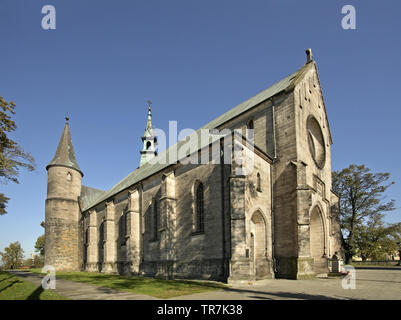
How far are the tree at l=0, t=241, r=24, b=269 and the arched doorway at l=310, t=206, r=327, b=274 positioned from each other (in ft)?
273

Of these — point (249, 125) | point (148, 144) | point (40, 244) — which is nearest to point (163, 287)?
point (249, 125)

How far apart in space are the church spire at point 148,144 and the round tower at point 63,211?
10666mm

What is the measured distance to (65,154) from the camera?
44094 millimetres

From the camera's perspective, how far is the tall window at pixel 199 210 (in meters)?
21.6

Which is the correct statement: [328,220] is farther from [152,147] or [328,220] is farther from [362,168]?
[152,147]

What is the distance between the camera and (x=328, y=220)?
24.6 m

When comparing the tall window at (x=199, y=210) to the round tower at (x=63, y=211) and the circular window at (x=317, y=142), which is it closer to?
the circular window at (x=317, y=142)

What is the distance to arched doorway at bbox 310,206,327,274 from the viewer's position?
72.0 feet

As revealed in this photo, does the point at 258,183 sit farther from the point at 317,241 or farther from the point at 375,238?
the point at 375,238

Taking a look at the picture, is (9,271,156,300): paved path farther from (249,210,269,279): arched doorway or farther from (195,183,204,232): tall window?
(249,210,269,279): arched doorway

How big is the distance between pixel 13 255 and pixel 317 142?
88260 mm

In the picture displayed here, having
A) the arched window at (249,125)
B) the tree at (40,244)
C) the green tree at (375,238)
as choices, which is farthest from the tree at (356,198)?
the tree at (40,244)

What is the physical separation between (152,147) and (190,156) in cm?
2793
